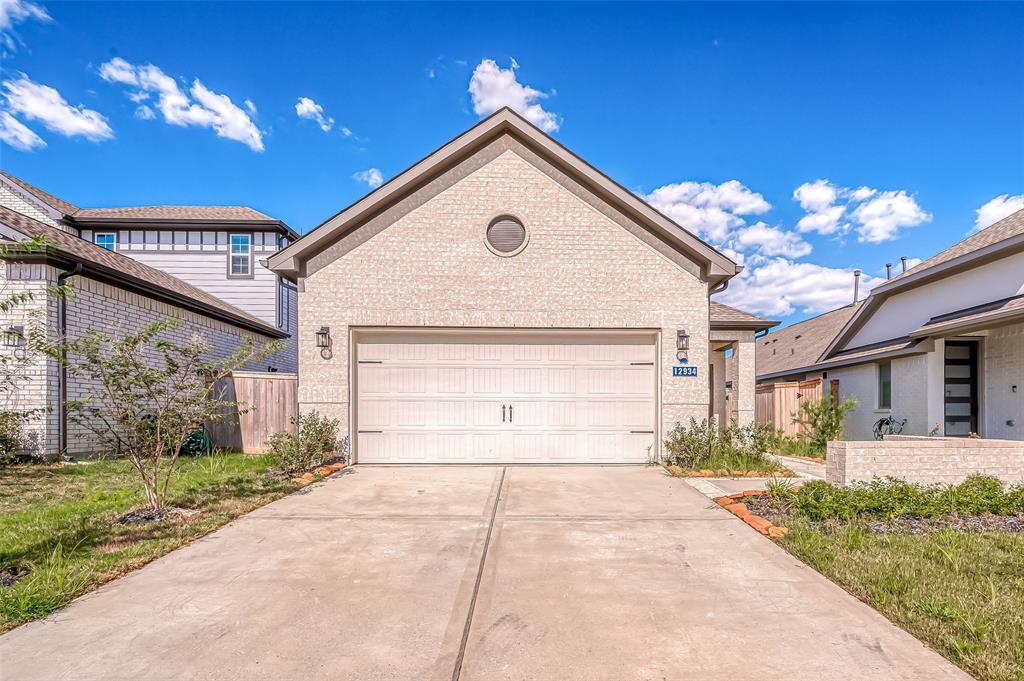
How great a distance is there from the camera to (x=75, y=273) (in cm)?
955

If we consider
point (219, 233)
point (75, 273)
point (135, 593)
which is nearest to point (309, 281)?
point (75, 273)

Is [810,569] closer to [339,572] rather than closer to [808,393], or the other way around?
[339,572]

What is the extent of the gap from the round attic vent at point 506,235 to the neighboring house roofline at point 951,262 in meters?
9.38

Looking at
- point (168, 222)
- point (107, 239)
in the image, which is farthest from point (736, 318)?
point (107, 239)

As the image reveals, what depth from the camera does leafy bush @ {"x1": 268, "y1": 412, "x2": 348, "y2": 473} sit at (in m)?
8.02

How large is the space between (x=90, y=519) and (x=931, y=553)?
8391 mm

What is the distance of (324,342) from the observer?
9.23 meters

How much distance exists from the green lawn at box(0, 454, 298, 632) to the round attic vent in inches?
213

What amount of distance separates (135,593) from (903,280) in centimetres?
1558

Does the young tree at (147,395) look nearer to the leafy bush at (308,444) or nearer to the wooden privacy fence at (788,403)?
the leafy bush at (308,444)

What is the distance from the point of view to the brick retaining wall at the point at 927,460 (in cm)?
672

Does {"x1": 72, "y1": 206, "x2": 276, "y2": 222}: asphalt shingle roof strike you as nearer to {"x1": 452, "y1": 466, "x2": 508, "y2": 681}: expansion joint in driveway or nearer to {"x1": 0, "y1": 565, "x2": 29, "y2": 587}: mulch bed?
{"x1": 0, "y1": 565, "x2": 29, "y2": 587}: mulch bed

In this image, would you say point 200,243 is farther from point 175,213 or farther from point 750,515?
point 750,515

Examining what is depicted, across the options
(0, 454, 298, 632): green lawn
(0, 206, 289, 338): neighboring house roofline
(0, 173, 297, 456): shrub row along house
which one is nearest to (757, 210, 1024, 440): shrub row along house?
(0, 454, 298, 632): green lawn
